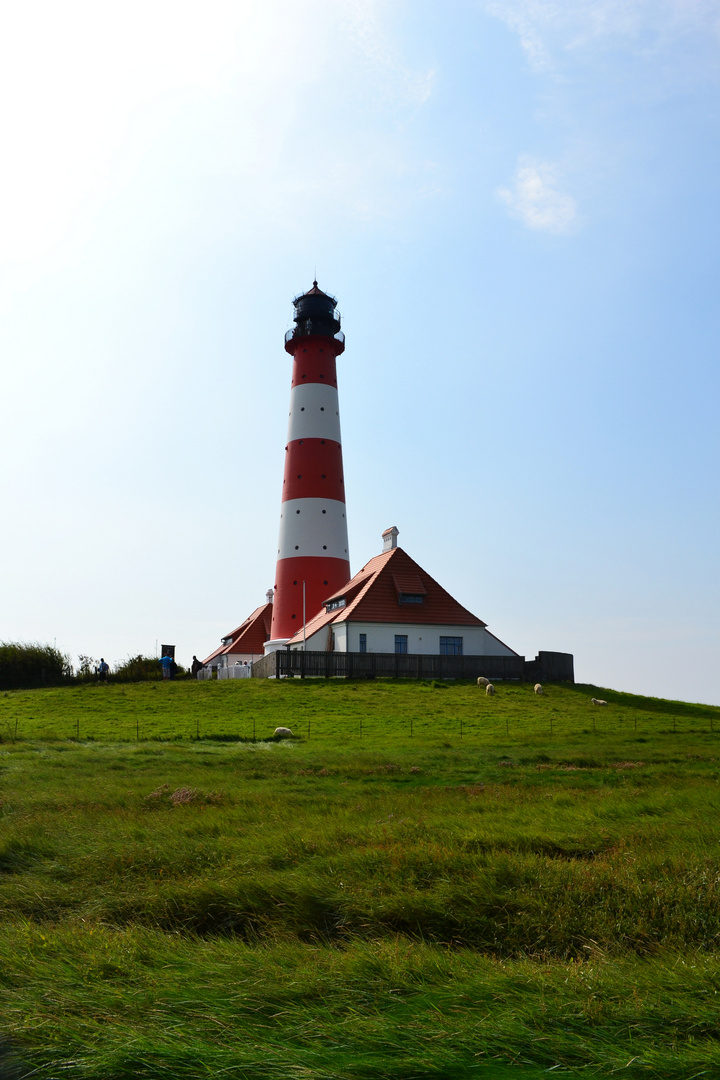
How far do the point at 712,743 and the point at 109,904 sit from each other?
68.5 ft

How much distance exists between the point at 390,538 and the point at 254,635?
52.4 feet

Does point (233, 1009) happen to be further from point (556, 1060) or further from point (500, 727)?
point (500, 727)

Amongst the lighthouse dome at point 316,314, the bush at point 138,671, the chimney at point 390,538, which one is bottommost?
the bush at point 138,671

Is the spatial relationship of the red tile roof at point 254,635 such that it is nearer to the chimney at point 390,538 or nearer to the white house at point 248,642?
the white house at point 248,642

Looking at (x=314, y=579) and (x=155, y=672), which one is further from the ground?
(x=314, y=579)

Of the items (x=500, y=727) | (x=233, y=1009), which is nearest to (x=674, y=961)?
(x=233, y=1009)

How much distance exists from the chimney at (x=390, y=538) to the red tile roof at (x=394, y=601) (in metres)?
1.70

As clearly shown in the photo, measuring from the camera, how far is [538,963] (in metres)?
5.48

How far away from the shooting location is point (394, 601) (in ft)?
160

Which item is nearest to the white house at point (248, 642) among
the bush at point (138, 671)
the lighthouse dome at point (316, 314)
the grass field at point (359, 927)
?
the bush at point (138, 671)

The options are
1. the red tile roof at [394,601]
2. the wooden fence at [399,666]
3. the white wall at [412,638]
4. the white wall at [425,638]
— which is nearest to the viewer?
the wooden fence at [399,666]

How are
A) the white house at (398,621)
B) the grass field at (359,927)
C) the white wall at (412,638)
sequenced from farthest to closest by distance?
the white house at (398,621), the white wall at (412,638), the grass field at (359,927)

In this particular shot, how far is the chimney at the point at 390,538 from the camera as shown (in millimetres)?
54328

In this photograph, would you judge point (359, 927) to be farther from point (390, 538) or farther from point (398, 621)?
point (390, 538)
